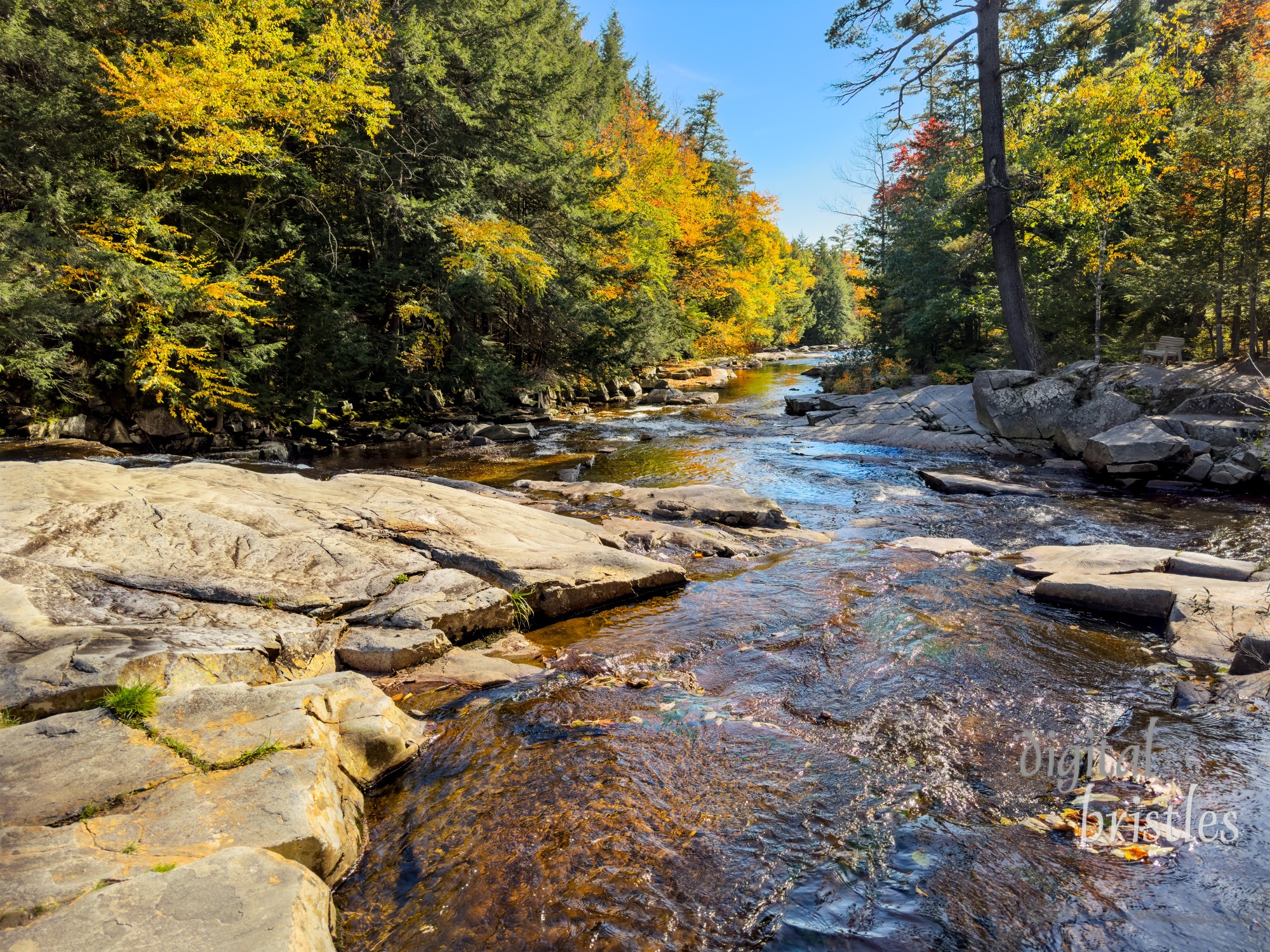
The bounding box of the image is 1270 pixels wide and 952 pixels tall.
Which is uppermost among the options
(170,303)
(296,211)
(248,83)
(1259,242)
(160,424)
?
(248,83)

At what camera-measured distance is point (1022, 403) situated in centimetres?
1292

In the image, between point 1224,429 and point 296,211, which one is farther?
point 296,211

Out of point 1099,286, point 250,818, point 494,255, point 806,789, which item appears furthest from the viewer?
point 494,255

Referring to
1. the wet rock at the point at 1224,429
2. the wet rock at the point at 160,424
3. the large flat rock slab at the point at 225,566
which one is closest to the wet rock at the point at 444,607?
the large flat rock slab at the point at 225,566

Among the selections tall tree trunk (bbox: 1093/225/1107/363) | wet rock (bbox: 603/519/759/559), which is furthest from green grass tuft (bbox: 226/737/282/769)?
tall tree trunk (bbox: 1093/225/1107/363)

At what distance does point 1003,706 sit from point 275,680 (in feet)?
15.4

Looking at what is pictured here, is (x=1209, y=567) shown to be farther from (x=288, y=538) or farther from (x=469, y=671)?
(x=288, y=538)

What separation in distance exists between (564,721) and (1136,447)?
Result: 10765 mm

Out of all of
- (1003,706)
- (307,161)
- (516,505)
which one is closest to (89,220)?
(307,161)

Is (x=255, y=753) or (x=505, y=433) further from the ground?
(x=505, y=433)

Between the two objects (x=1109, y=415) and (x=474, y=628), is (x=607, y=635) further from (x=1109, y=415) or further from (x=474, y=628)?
(x=1109, y=415)

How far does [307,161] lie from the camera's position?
49.4 feet

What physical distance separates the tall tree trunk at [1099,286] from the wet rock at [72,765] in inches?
633

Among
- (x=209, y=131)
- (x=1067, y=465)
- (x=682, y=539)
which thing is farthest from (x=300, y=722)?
(x=209, y=131)
